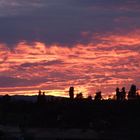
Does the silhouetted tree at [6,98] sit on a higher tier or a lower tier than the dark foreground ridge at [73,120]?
higher

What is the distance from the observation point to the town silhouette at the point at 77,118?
56406 mm

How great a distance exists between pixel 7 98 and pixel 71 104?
9.90m

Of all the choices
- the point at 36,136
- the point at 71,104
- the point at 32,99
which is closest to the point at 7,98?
the point at 32,99

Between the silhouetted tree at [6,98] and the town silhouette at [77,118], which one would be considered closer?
the town silhouette at [77,118]

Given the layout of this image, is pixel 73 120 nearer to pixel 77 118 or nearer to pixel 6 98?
pixel 77 118

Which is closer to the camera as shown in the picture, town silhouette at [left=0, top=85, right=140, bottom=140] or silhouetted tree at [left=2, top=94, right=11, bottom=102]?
town silhouette at [left=0, top=85, right=140, bottom=140]

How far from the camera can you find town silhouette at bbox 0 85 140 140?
56.4 metres

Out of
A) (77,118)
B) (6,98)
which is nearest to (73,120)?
(77,118)

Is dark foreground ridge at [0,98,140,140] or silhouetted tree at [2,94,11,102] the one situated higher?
silhouetted tree at [2,94,11,102]

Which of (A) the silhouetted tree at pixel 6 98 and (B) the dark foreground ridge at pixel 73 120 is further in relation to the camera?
(A) the silhouetted tree at pixel 6 98

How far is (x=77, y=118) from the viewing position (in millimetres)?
58375

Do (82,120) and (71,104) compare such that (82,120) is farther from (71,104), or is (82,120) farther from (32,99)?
(32,99)

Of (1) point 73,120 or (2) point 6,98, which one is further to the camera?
(2) point 6,98

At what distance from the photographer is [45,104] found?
A: 6462cm
